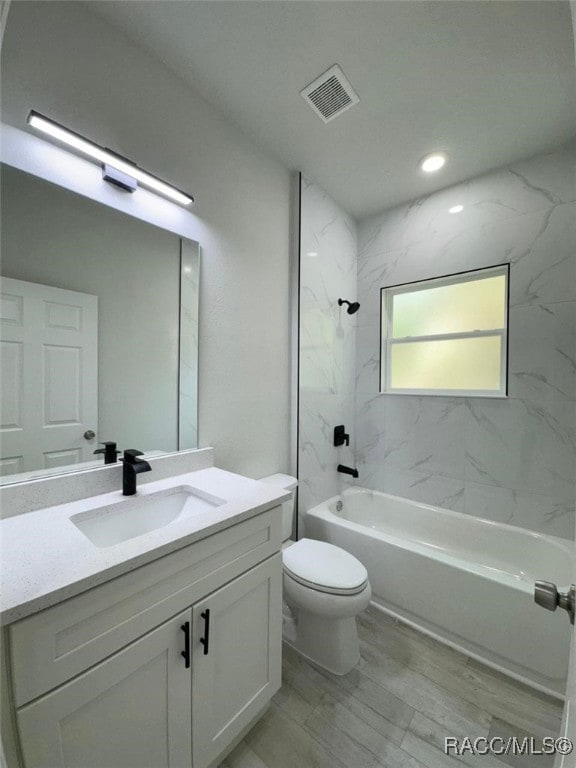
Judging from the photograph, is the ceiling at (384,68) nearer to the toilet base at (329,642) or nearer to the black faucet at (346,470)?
the black faucet at (346,470)

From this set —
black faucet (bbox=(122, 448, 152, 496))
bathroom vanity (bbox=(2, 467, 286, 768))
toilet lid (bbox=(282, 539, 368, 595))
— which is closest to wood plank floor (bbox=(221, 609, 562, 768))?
bathroom vanity (bbox=(2, 467, 286, 768))

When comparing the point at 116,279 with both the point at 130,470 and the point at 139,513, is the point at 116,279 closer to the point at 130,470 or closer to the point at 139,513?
the point at 130,470

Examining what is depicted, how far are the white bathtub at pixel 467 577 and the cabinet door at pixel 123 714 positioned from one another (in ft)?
4.14

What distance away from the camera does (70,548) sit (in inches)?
30.7

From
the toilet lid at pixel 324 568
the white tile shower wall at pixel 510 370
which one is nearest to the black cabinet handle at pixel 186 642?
the toilet lid at pixel 324 568

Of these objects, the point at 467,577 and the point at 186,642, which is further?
the point at 467,577

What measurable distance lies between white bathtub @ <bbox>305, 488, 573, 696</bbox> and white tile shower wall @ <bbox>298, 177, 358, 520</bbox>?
0.30m

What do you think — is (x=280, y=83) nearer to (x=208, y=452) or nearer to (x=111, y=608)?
(x=208, y=452)

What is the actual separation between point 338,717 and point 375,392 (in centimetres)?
191

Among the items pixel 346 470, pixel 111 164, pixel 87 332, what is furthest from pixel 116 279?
pixel 346 470

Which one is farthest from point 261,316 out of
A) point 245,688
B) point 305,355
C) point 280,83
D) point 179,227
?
point 245,688

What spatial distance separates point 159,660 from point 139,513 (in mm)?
477

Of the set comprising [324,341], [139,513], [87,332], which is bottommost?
[139,513]

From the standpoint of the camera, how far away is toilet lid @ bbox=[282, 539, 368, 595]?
4.42ft
